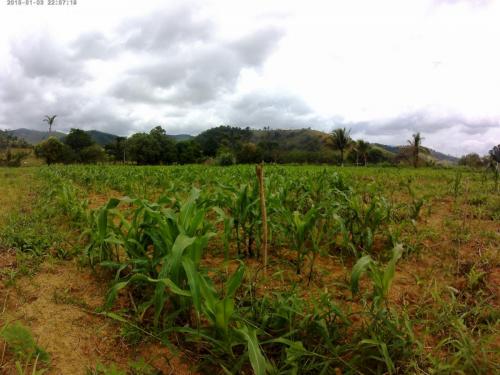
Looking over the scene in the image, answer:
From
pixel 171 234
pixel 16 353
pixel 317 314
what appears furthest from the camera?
pixel 171 234

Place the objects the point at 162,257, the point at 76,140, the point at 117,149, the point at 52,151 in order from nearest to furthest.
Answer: the point at 162,257 → the point at 52,151 → the point at 76,140 → the point at 117,149

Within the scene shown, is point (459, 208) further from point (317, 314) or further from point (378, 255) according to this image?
point (317, 314)

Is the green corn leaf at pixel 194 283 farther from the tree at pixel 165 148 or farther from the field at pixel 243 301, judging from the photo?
the tree at pixel 165 148

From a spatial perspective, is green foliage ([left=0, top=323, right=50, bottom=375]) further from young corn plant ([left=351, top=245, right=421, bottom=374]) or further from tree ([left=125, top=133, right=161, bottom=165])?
tree ([left=125, top=133, right=161, bottom=165])

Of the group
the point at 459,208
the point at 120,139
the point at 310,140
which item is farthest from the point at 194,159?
the point at 310,140

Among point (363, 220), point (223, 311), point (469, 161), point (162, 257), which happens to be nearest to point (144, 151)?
point (469, 161)

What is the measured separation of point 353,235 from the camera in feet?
9.35

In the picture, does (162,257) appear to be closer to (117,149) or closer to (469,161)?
(469,161)

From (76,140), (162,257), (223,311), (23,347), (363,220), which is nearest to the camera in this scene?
(223,311)

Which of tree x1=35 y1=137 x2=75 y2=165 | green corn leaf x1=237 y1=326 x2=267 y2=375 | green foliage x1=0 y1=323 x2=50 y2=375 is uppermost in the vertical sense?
tree x1=35 y1=137 x2=75 y2=165

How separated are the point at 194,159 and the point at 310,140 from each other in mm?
57092

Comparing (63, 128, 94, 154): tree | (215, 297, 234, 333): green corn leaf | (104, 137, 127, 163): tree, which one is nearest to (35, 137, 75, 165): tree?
(63, 128, 94, 154): tree

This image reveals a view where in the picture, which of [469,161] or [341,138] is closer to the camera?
[469,161]

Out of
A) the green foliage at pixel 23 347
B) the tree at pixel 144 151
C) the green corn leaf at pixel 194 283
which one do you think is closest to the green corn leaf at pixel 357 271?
the green corn leaf at pixel 194 283
